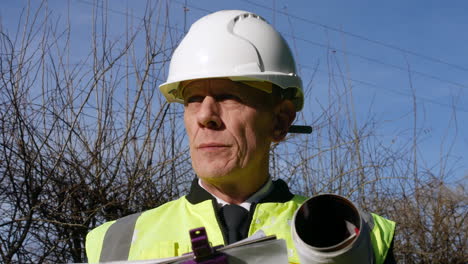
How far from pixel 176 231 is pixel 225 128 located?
41 cm

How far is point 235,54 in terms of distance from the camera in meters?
2.18

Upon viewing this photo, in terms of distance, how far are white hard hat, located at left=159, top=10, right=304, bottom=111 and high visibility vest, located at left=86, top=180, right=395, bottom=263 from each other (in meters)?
0.47

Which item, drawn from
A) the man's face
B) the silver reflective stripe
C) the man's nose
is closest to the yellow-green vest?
the silver reflective stripe

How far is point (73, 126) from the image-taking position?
11.8ft

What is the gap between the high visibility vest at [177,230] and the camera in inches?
78.7

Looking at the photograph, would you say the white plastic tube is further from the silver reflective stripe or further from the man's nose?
the silver reflective stripe

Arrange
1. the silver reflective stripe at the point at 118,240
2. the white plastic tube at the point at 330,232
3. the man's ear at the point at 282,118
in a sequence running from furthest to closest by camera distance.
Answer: the man's ear at the point at 282,118
the silver reflective stripe at the point at 118,240
the white plastic tube at the point at 330,232

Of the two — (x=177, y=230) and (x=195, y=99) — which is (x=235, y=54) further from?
(x=177, y=230)

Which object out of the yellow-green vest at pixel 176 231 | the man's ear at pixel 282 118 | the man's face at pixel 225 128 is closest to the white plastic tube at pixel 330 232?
the yellow-green vest at pixel 176 231

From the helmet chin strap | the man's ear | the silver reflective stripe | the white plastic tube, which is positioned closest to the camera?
the white plastic tube

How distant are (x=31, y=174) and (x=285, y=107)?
180 cm

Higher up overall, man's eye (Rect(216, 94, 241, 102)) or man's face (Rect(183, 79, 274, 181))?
man's eye (Rect(216, 94, 241, 102))

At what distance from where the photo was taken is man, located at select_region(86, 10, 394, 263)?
202cm

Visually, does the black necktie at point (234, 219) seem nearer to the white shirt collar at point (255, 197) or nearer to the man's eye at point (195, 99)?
the white shirt collar at point (255, 197)
